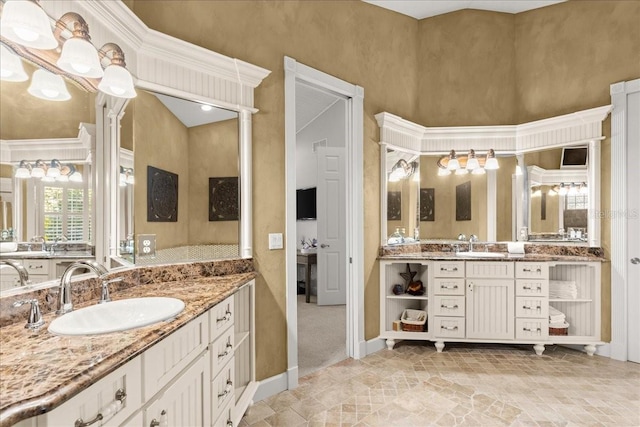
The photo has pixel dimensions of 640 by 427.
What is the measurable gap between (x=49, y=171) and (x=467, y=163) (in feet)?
12.0

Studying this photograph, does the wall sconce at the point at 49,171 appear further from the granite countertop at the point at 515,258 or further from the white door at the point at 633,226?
the white door at the point at 633,226

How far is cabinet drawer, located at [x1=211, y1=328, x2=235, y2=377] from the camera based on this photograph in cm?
170

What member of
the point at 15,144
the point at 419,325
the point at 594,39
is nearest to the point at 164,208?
the point at 15,144

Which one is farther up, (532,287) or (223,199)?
(223,199)

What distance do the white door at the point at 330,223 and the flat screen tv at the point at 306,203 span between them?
89cm

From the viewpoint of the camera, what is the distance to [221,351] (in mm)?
1808

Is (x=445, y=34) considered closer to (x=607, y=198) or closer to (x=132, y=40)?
(x=607, y=198)

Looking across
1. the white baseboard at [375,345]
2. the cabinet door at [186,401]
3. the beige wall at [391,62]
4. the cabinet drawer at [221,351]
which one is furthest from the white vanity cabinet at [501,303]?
the cabinet door at [186,401]

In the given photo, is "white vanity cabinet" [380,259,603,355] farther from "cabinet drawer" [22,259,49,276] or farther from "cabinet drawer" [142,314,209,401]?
"cabinet drawer" [22,259,49,276]

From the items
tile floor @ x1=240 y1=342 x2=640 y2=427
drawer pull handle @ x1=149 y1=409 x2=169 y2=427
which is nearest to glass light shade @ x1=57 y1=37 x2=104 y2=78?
drawer pull handle @ x1=149 y1=409 x2=169 y2=427

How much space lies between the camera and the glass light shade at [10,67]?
1.32 metres

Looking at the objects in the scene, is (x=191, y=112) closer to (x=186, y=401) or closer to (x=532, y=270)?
(x=186, y=401)

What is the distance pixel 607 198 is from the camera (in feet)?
10.8

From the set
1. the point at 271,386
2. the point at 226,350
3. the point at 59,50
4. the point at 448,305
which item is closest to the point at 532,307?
the point at 448,305
